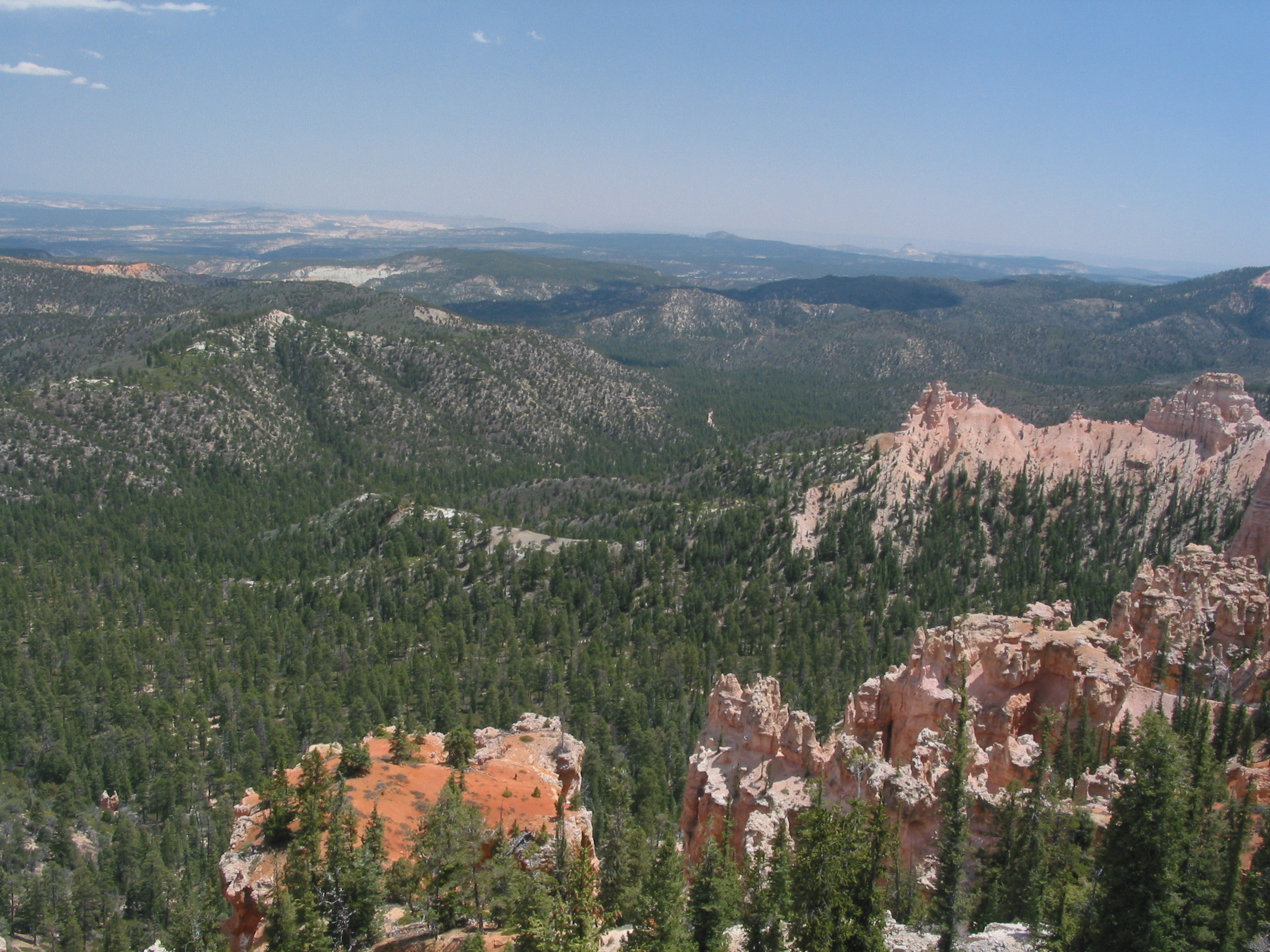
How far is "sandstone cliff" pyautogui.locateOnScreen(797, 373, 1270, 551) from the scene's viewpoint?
128 meters

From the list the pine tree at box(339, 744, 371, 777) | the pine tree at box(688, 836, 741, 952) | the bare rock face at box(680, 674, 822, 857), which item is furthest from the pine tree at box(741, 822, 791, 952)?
the pine tree at box(339, 744, 371, 777)

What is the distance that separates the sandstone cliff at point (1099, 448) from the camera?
12756 centimetres

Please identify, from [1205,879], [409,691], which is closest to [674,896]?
[1205,879]

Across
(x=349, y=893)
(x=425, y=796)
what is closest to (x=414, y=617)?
(x=425, y=796)

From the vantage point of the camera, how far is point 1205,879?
2998 cm

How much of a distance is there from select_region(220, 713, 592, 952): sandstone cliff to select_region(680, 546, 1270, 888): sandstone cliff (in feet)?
27.0

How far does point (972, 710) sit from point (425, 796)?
31116 millimetres

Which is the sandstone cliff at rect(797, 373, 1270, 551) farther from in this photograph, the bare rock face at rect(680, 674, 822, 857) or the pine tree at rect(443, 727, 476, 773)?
the pine tree at rect(443, 727, 476, 773)

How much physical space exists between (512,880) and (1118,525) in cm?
12334

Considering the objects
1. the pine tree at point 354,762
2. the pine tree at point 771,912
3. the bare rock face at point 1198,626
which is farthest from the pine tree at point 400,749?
the bare rock face at point 1198,626

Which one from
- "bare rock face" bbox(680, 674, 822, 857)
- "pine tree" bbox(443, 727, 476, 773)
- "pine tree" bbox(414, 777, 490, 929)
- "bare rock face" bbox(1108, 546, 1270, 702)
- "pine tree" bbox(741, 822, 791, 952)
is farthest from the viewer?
"bare rock face" bbox(1108, 546, 1270, 702)

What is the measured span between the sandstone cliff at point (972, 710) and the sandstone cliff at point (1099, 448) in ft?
225

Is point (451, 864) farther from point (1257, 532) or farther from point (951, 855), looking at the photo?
point (1257, 532)

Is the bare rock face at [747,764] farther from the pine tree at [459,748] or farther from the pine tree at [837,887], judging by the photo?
the pine tree at [459,748]
